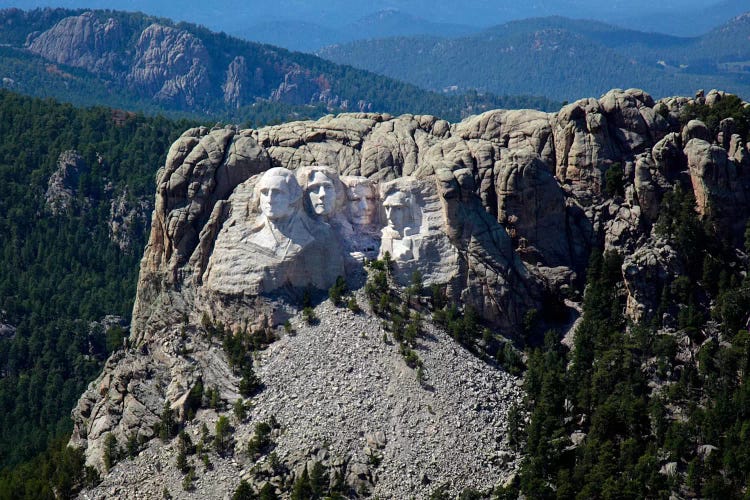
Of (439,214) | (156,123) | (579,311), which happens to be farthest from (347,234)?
(156,123)

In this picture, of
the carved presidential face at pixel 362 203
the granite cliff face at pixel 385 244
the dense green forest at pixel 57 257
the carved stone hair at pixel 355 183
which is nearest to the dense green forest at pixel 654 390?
the granite cliff face at pixel 385 244

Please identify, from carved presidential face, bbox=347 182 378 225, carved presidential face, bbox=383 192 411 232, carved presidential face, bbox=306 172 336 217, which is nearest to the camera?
carved presidential face, bbox=306 172 336 217

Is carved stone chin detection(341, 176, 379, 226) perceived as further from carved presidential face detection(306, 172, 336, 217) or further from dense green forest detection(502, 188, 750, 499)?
dense green forest detection(502, 188, 750, 499)

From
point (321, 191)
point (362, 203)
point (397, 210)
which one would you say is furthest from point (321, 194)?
point (397, 210)

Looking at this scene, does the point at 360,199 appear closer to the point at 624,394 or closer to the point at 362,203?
the point at 362,203

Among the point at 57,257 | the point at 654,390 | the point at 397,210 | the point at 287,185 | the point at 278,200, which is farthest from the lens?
the point at 57,257

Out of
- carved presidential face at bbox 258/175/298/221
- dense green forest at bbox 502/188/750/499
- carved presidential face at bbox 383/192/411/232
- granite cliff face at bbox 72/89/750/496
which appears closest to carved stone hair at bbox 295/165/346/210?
granite cliff face at bbox 72/89/750/496
